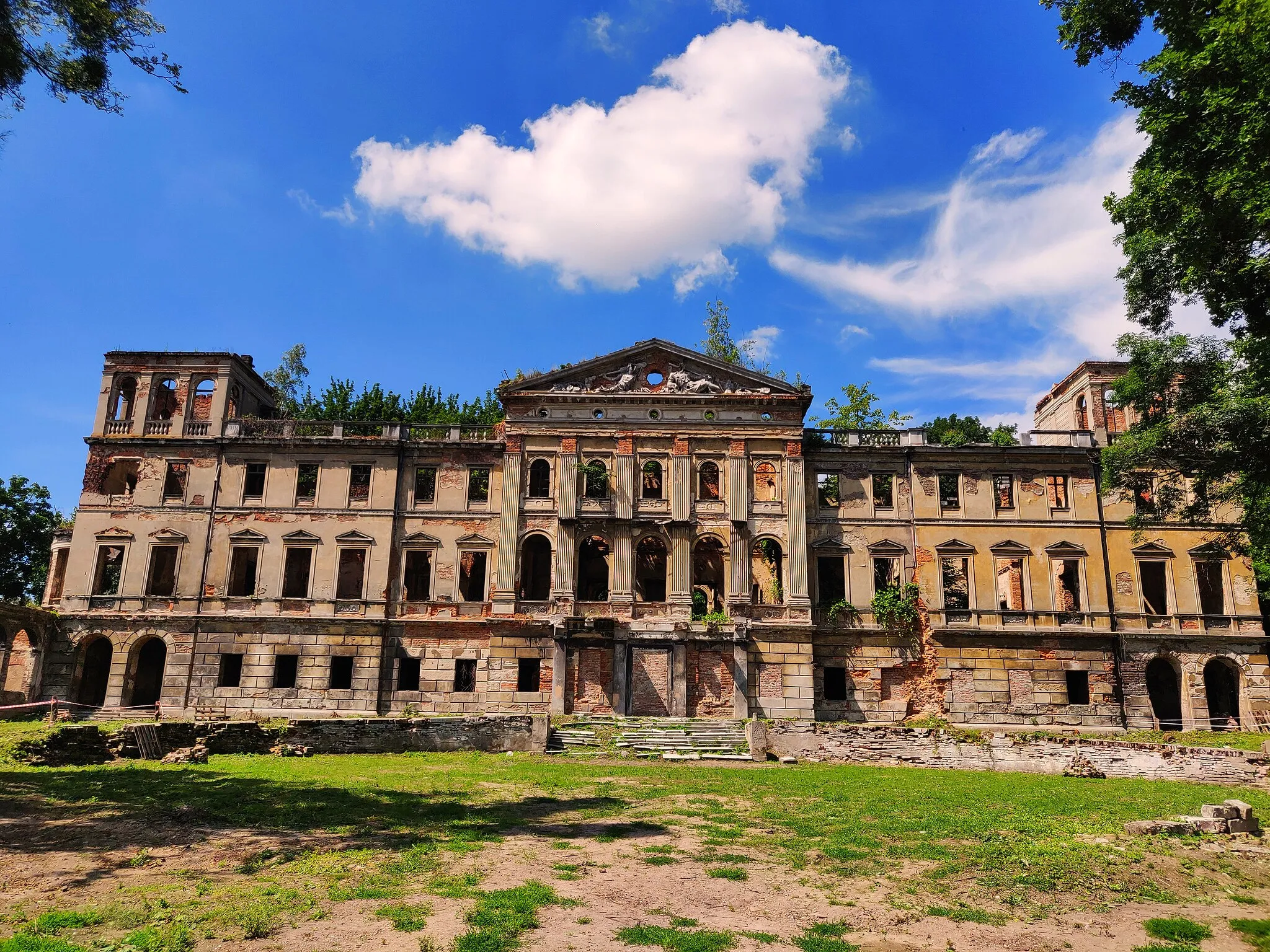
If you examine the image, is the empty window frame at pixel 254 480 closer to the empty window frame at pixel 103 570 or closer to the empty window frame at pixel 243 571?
the empty window frame at pixel 243 571

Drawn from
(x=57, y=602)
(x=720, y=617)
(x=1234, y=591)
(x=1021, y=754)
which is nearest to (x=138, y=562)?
(x=57, y=602)

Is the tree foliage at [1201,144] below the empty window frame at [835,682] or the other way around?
the other way around

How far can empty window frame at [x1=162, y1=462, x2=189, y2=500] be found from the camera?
1359 inches

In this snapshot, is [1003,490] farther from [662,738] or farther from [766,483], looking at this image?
[662,738]

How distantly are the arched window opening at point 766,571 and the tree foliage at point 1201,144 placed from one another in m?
17.6

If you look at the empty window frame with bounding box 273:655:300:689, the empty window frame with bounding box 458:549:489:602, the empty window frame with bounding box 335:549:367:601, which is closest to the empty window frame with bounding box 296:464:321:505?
the empty window frame with bounding box 335:549:367:601

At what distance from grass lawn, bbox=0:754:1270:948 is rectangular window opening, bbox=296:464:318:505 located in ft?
50.4

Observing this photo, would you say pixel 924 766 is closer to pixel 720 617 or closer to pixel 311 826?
pixel 720 617

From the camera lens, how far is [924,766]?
23.3 meters

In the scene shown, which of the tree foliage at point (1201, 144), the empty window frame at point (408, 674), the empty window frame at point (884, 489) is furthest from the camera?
the empty window frame at point (884, 489)

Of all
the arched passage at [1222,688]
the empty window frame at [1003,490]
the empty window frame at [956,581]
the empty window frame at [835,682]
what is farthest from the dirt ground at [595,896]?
the arched passage at [1222,688]

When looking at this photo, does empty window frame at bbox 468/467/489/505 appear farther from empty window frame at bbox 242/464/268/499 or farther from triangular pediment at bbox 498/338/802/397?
empty window frame at bbox 242/464/268/499

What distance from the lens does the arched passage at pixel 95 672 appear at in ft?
108

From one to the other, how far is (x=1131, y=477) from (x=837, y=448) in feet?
34.3
